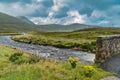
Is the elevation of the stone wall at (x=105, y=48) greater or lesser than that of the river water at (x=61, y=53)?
greater

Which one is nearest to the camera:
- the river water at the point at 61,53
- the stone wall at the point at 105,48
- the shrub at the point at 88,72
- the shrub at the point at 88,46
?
the shrub at the point at 88,72

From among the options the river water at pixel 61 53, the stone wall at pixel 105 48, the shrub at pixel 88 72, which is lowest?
the river water at pixel 61 53

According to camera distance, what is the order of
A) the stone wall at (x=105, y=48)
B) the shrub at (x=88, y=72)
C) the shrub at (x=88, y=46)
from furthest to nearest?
the shrub at (x=88, y=46), the stone wall at (x=105, y=48), the shrub at (x=88, y=72)

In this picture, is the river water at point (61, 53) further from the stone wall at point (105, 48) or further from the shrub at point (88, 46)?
the stone wall at point (105, 48)

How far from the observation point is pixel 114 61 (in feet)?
76.2

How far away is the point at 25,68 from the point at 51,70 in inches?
74.2

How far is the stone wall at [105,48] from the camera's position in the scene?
74.5 ft

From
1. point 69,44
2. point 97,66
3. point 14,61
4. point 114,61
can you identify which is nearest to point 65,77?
point 97,66

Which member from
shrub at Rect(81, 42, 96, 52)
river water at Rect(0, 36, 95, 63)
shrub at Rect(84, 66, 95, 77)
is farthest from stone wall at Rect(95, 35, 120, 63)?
shrub at Rect(81, 42, 96, 52)

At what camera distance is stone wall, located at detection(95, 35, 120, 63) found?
22719 millimetres

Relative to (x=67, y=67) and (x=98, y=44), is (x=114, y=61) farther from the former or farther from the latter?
(x=67, y=67)

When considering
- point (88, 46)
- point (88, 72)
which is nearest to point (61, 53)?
point (88, 46)

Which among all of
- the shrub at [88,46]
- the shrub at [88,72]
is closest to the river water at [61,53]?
the shrub at [88,46]

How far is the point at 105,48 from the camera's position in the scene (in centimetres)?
2334
